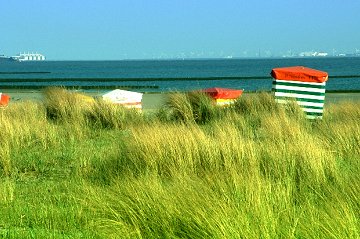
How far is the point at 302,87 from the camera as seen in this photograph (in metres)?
17.5

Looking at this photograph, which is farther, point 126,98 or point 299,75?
point 126,98

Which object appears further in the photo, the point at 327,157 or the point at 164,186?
the point at 327,157

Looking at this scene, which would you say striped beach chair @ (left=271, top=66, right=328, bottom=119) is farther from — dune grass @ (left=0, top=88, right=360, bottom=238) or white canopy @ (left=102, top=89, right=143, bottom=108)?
white canopy @ (left=102, top=89, right=143, bottom=108)

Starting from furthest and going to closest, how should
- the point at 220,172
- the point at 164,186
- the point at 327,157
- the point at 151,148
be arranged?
1. the point at 151,148
2. the point at 327,157
3. the point at 220,172
4. the point at 164,186

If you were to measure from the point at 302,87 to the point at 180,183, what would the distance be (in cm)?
1071

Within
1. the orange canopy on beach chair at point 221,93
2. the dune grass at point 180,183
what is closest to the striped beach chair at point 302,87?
the dune grass at point 180,183

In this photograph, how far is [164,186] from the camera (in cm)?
763

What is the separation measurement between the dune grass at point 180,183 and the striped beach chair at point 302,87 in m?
2.93

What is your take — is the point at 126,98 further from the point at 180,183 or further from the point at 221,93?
the point at 180,183

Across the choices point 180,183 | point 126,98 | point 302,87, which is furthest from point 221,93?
point 180,183

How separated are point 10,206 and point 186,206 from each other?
223 centimetres

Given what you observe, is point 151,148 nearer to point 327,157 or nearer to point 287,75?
point 327,157

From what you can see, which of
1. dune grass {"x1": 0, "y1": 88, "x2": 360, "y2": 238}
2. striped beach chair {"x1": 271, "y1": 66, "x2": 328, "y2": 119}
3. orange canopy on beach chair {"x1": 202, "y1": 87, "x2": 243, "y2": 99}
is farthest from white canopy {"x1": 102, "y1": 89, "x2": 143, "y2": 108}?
dune grass {"x1": 0, "y1": 88, "x2": 360, "y2": 238}

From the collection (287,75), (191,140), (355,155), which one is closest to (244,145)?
(191,140)
